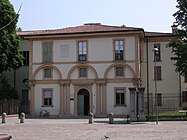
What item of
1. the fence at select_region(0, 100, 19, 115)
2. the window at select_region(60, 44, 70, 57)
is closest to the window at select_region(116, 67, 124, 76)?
the window at select_region(60, 44, 70, 57)

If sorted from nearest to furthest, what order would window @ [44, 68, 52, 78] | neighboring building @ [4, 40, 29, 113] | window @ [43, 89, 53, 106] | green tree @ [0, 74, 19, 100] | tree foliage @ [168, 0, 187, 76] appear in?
tree foliage @ [168, 0, 187, 76]
green tree @ [0, 74, 19, 100]
window @ [43, 89, 53, 106]
window @ [44, 68, 52, 78]
neighboring building @ [4, 40, 29, 113]

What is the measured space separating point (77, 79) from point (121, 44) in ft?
20.9

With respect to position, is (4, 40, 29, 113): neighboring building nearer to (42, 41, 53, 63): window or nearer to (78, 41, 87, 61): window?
(42, 41, 53, 63): window

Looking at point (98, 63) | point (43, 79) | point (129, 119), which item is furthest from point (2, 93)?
point (129, 119)

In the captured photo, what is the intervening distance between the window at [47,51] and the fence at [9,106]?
262 inches

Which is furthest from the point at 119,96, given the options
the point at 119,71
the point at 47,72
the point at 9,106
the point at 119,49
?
the point at 9,106

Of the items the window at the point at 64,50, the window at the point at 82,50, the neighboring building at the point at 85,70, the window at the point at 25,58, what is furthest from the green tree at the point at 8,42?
the window at the point at 82,50

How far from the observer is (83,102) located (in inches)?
1692

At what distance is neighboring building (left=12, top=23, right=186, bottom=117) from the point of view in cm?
4184

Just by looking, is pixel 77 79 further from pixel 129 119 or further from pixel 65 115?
pixel 129 119

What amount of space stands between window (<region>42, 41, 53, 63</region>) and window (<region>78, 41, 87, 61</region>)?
345cm

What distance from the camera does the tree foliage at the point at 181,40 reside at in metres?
34.5

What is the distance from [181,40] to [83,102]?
13684mm

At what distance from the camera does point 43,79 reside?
43844mm
